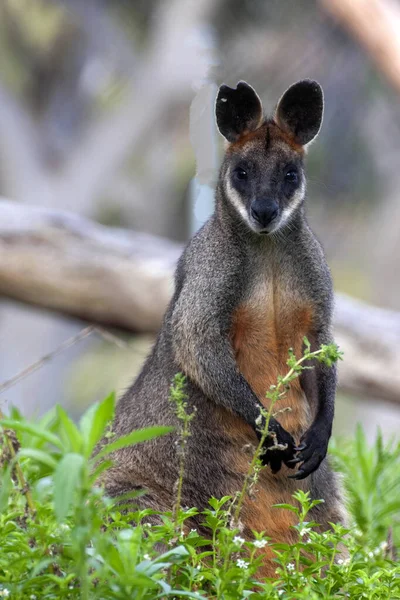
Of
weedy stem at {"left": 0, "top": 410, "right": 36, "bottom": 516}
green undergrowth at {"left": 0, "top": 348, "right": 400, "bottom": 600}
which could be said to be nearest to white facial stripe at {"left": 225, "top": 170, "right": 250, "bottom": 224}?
green undergrowth at {"left": 0, "top": 348, "right": 400, "bottom": 600}

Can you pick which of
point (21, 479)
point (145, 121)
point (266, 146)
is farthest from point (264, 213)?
point (145, 121)

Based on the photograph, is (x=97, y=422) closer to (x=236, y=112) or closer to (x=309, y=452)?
(x=309, y=452)

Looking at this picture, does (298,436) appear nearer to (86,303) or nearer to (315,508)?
(315,508)

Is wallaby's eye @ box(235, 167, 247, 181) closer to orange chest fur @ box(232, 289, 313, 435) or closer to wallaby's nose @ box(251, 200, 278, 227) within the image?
wallaby's nose @ box(251, 200, 278, 227)

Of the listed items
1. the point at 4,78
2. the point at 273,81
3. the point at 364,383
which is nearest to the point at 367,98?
the point at 273,81

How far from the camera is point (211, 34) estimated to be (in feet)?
57.1

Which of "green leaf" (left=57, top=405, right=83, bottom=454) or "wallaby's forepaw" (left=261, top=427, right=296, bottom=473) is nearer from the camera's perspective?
"green leaf" (left=57, top=405, right=83, bottom=454)

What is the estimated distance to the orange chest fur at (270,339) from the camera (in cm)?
452

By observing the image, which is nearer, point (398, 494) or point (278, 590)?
point (278, 590)

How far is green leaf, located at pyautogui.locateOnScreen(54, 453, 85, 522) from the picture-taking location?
→ 226 centimetres

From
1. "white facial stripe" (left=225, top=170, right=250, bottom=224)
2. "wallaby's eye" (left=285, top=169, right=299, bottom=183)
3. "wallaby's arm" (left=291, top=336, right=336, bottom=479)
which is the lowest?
"wallaby's arm" (left=291, top=336, right=336, bottom=479)

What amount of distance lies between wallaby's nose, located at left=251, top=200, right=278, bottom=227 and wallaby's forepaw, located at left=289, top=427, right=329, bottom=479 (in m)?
1.01

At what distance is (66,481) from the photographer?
7.57 feet

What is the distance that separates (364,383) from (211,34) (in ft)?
37.5
